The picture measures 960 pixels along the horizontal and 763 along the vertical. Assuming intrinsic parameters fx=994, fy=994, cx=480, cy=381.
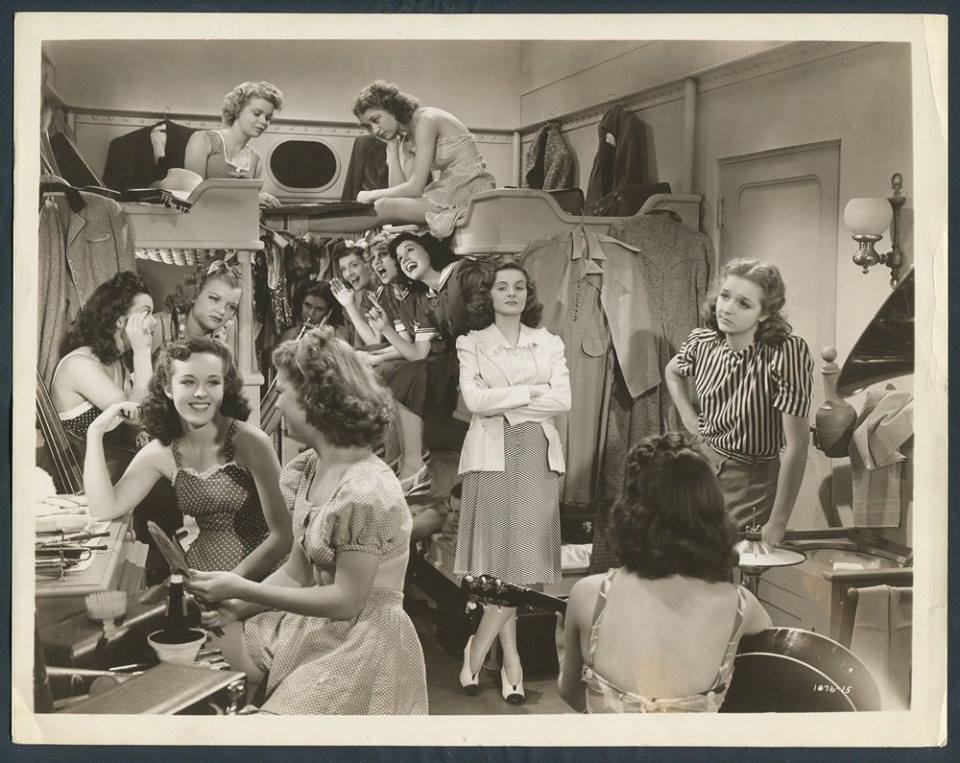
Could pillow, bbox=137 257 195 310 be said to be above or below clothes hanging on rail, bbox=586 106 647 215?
below

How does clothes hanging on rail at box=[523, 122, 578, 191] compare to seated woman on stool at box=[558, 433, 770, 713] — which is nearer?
seated woman on stool at box=[558, 433, 770, 713]

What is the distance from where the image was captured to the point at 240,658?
1.93 meters

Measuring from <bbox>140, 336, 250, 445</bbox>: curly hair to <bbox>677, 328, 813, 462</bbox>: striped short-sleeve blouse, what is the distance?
3.04 ft

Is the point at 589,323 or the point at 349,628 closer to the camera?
the point at 349,628

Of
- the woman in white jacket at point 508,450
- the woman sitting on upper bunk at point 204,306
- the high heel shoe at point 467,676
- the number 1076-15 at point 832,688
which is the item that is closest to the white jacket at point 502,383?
the woman in white jacket at point 508,450

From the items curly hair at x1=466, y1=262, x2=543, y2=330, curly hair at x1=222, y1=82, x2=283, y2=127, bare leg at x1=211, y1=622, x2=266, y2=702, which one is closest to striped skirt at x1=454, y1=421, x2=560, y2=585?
curly hair at x1=466, y1=262, x2=543, y2=330

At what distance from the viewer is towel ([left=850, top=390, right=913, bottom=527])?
201cm

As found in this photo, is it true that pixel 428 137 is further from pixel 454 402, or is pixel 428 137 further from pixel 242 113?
pixel 454 402

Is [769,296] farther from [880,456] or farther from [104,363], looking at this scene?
Result: [104,363]

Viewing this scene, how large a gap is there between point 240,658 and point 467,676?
44 cm

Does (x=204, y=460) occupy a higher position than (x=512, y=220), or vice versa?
(x=512, y=220)

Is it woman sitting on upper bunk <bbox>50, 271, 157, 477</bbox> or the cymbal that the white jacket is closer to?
the cymbal

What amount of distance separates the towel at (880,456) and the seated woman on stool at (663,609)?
31 centimetres

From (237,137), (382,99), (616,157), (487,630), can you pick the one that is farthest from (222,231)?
(487,630)
